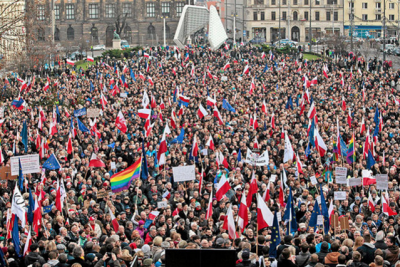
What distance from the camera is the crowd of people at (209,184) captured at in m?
12.5

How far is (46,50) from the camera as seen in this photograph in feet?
197

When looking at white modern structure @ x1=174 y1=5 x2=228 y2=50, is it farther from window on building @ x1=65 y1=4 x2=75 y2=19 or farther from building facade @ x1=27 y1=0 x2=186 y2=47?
window on building @ x1=65 y1=4 x2=75 y2=19

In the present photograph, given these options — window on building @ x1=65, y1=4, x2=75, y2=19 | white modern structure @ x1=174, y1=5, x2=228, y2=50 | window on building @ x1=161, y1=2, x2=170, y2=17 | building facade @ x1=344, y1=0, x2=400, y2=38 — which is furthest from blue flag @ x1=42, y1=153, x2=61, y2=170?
window on building @ x1=65, y1=4, x2=75, y2=19

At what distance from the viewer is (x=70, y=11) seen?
4449 inches

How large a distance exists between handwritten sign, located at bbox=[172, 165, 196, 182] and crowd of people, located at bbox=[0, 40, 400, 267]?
145 millimetres

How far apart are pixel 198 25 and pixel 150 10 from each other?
51.9 metres

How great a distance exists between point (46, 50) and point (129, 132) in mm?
35755

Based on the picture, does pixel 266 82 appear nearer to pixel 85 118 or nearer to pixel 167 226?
pixel 85 118

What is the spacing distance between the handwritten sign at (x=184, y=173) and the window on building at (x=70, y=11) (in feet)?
324

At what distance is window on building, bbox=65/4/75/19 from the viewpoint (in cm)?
11288

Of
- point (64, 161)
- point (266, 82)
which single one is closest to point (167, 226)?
point (64, 161)

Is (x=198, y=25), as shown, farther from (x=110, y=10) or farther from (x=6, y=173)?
(x=110, y=10)

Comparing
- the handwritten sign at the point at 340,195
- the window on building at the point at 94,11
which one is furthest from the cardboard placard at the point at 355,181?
the window on building at the point at 94,11

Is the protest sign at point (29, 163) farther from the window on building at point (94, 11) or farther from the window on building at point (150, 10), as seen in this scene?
the window on building at point (94, 11)
